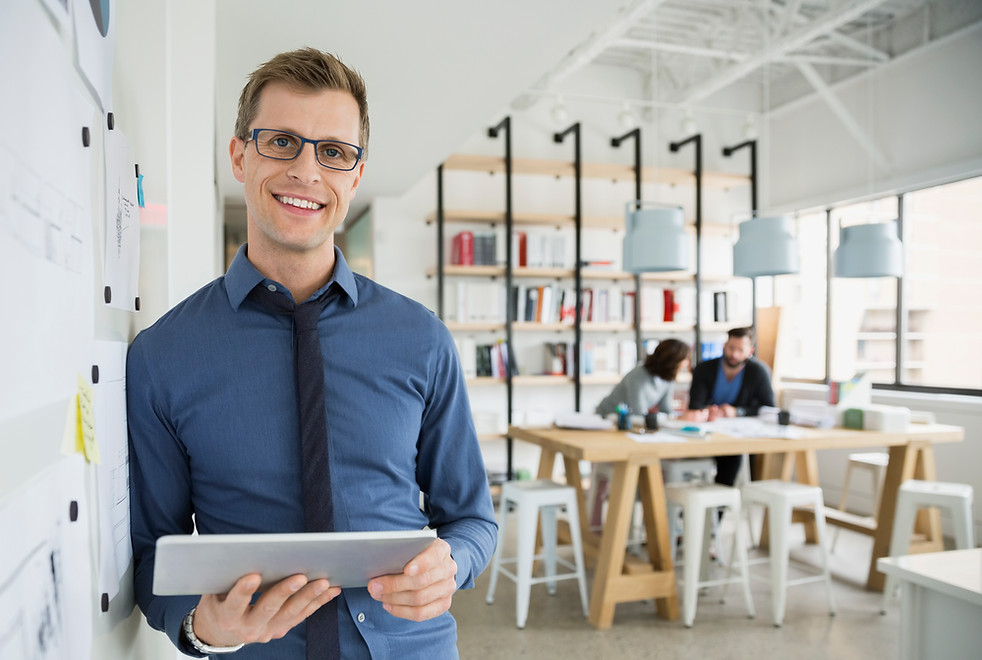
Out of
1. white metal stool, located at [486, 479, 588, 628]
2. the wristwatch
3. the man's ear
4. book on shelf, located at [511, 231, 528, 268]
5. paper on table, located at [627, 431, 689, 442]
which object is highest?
book on shelf, located at [511, 231, 528, 268]

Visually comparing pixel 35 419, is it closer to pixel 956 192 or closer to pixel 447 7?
pixel 447 7

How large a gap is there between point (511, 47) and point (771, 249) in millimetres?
2301

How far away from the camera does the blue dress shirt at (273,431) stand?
42.4 inches

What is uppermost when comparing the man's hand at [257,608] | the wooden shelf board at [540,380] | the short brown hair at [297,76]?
the short brown hair at [297,76]

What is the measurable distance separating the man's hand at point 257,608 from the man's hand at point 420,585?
0.24 feet

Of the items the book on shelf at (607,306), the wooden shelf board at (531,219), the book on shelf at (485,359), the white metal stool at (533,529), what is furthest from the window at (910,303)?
the white metal stool at (533,529)

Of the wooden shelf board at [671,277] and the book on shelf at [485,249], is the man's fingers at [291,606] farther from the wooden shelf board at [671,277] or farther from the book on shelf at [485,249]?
the wooden shelf board at [671,277]

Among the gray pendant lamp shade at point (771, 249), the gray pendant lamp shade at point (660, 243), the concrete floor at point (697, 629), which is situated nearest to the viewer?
the concrete floor at point (697, 629)

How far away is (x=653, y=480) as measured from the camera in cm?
377

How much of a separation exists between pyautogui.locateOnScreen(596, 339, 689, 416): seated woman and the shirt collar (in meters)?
3.57

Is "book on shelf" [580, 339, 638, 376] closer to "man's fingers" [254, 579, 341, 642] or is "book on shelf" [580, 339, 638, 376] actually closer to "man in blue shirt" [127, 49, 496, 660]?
"man in blue shirt" [127, 49, 496, 660]

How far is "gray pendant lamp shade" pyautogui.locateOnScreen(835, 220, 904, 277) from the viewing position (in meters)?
4.21

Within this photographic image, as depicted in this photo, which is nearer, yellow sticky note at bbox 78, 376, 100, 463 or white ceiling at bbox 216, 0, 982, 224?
yellow sticky note at bbox 78, 376, 100, 463

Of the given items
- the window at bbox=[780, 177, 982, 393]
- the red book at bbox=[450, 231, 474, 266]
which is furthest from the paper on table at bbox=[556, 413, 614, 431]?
the window at bbox=[780, 177, 982, 393]
